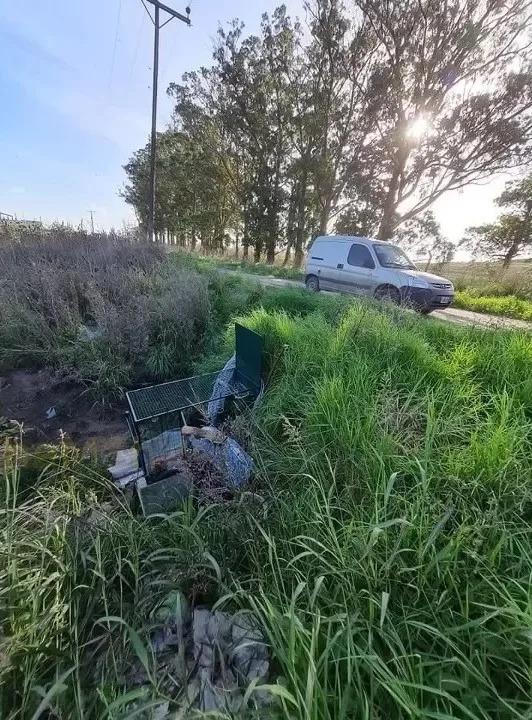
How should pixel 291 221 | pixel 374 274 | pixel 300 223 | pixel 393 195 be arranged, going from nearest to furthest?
pixel 374 274 → pixel 393 195 → pixel 300 223 → pixel 291 221

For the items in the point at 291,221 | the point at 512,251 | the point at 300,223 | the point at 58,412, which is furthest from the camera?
the point at 291,221

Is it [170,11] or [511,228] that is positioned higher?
[170,11]

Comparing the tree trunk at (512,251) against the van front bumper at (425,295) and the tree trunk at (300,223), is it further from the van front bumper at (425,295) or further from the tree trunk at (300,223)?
the tree trunk at (300,223)

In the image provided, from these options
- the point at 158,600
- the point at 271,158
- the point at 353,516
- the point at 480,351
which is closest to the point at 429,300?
the point at 480,351

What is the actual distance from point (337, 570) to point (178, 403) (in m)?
2.41

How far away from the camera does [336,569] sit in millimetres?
1201

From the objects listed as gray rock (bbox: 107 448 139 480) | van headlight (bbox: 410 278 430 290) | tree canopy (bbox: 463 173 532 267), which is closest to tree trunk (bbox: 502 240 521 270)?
tree canopy (bbox: 463 173 532 267)

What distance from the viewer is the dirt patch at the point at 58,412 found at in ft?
11.3

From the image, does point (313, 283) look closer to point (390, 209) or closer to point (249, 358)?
point (249, 358)

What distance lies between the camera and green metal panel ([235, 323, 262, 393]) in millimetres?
2975

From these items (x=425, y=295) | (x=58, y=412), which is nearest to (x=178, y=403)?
(x=58, y=412)

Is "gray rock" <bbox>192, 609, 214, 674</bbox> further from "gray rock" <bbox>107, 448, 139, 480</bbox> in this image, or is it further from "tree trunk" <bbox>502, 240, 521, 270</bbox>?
"tree trunk" <bbox>502, 240, 521, 270</bbox>

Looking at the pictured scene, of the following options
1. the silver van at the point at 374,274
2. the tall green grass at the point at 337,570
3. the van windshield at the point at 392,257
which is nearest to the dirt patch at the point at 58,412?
the tall green grass at the point at 337,570

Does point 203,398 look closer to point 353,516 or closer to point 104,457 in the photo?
point 104,457
